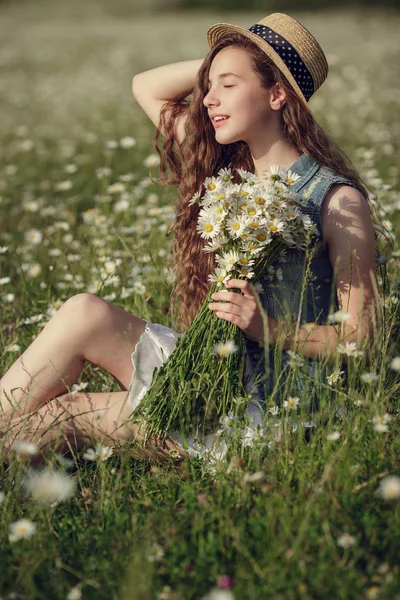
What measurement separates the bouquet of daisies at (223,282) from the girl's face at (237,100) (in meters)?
0.34

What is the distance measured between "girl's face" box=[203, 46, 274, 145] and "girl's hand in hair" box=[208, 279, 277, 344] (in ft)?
2.10

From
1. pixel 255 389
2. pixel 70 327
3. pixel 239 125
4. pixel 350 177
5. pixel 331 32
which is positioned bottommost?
pixel 331 32

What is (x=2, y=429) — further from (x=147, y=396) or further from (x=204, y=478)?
(x=204, y=478)

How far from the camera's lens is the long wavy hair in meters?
2.59

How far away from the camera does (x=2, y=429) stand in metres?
2.42

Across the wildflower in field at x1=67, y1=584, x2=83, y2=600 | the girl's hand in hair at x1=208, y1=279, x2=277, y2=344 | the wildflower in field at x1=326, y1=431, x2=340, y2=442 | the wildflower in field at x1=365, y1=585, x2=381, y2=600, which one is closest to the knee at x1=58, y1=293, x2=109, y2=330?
the girl's hand in hair at x1=208, y1=279, x2=277, y2=344

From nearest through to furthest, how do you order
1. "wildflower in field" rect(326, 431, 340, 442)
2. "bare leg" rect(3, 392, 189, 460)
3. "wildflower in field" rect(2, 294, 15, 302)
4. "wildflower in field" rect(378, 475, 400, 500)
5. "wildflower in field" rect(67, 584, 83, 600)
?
1. "wildflower in field" rect(67, 584, 83, 600)
2. "wildflower in field" rect(378, 475, 400, 500)
3. "wildflower in field" rect(326, 431, 340, 442)
4. "bare leg" rect(3, 392, 189, 460)
5. "wildflower in field" rect(2, 294, 15, 302)

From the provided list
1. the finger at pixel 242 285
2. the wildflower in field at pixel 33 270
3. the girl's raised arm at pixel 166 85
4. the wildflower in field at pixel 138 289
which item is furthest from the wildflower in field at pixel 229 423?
the wildflower in field at pixel 33 270

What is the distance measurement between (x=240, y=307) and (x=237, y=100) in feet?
2.60

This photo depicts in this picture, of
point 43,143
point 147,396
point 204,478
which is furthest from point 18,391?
point 43,143

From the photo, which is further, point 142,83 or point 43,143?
point 43,143

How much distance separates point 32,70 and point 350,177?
528 inches

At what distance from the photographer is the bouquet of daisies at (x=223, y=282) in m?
2.17

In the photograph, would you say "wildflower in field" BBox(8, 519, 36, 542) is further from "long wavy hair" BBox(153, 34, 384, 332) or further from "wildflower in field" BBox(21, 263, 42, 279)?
"wildflower in field" BBox(21, 263, 42, 279)
